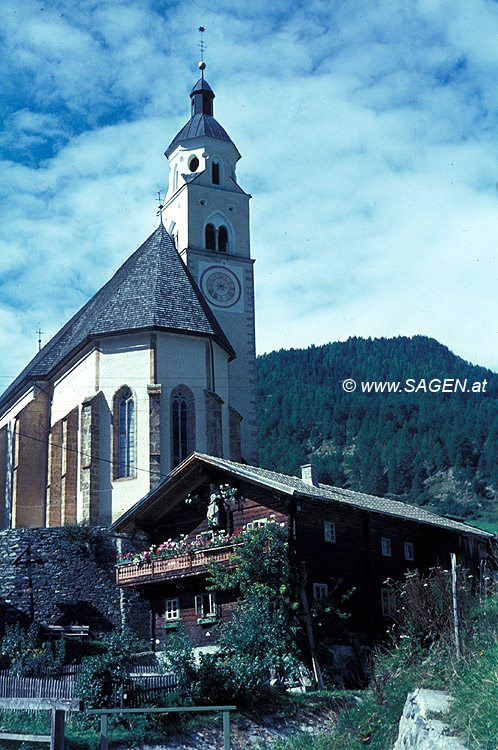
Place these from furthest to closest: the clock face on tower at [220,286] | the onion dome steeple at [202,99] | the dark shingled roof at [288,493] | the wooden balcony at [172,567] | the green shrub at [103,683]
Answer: the onion dome steeple at [202,99]
the clock face on tower at [220,286]
the wooden balcony at [172,567]
the dark shingled roof at [288,493]
the green shrub at [103,683]

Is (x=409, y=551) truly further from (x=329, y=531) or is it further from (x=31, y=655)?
(x=31, y=655)

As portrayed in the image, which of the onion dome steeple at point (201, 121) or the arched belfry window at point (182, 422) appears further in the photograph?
the onion dome steeple at point (201, 121)

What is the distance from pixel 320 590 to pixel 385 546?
3.95 metres

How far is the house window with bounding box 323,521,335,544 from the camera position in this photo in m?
30.7

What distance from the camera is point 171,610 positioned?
31859 mm

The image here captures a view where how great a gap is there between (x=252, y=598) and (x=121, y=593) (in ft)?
31.9

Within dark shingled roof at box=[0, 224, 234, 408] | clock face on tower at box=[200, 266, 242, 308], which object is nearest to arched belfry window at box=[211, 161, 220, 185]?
clock face on tower at box=[200, 266, 242, 308]

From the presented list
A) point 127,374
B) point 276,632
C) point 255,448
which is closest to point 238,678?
point 276,632

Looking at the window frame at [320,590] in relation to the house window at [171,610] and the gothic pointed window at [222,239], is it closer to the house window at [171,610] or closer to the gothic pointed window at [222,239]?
the house window at [171,610]

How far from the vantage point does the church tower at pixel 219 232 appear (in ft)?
173

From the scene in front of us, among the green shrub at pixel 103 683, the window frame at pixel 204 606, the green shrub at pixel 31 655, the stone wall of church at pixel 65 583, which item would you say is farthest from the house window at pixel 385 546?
the green shrub at pixel 103 683

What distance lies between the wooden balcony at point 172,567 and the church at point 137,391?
895cm

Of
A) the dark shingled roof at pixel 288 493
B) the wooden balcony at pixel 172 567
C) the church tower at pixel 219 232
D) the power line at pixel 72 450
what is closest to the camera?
the dark shingled roof at pixel 288 493

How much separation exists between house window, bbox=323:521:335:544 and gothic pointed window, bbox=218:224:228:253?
27.7 m
